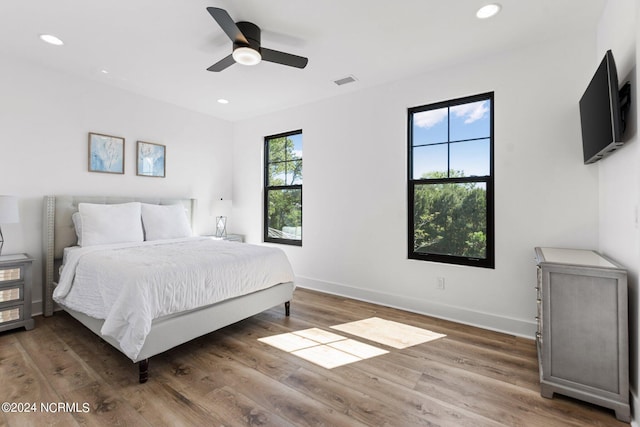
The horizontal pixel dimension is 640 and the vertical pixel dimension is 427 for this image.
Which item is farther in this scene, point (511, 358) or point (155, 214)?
point (155, 214)

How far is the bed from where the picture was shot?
211cm

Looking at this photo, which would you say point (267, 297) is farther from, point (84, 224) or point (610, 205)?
point (610, 205)

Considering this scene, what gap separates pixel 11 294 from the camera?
109 inches

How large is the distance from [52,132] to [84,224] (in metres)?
1.13

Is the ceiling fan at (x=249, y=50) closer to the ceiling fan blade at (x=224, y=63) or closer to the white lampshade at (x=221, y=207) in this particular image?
the ceiling fan blade at (x=224, y=63)

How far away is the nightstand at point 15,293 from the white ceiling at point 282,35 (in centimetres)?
206

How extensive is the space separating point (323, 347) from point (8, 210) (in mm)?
3108

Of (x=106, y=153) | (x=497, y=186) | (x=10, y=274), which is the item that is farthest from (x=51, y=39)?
(x=497, y=186)

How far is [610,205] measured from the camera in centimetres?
221

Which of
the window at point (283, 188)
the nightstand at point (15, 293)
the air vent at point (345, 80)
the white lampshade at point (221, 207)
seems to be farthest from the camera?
the white lampshade at point (221, 207)

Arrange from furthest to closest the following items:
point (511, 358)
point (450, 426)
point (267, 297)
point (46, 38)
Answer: point (267, 297) → point (46, 38) → point (511, 358) → point (450, 426)

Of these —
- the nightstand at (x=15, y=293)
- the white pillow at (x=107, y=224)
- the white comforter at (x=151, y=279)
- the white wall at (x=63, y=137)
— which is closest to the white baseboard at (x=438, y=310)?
the white comforter at (x=151, y=279)

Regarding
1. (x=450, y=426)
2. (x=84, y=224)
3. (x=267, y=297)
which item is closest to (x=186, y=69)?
(x=84, y=224)

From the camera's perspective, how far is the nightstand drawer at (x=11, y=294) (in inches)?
107
